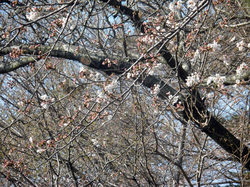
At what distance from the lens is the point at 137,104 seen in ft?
10.4

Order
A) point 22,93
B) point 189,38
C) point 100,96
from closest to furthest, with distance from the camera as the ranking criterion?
point 100,96 → point 189,38 → point 22,93

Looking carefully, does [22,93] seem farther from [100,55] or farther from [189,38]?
[189,38]

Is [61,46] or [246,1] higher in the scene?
[246,1]

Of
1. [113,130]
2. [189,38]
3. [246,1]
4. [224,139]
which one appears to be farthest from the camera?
[113,130]

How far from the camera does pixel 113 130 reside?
15.2 ft

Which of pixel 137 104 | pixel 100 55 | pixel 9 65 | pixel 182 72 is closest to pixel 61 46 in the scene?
pixel 100 55

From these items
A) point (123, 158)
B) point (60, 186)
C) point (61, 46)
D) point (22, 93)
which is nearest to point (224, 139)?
point (123, 158)

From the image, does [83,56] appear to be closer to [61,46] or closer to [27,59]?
[61,46]

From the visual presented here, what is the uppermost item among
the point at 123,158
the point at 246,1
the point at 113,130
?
the point at 246,1

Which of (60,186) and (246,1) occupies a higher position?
(246,1)

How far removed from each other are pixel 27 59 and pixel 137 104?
6.86ft

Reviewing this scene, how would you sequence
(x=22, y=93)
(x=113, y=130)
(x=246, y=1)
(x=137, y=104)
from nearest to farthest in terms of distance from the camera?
(x=137, y=104)
(x=246, y=1)
(x=113, y=130)
(x=22, y=93)

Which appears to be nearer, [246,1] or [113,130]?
[246,1]

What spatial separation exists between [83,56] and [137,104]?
50.6 inches
